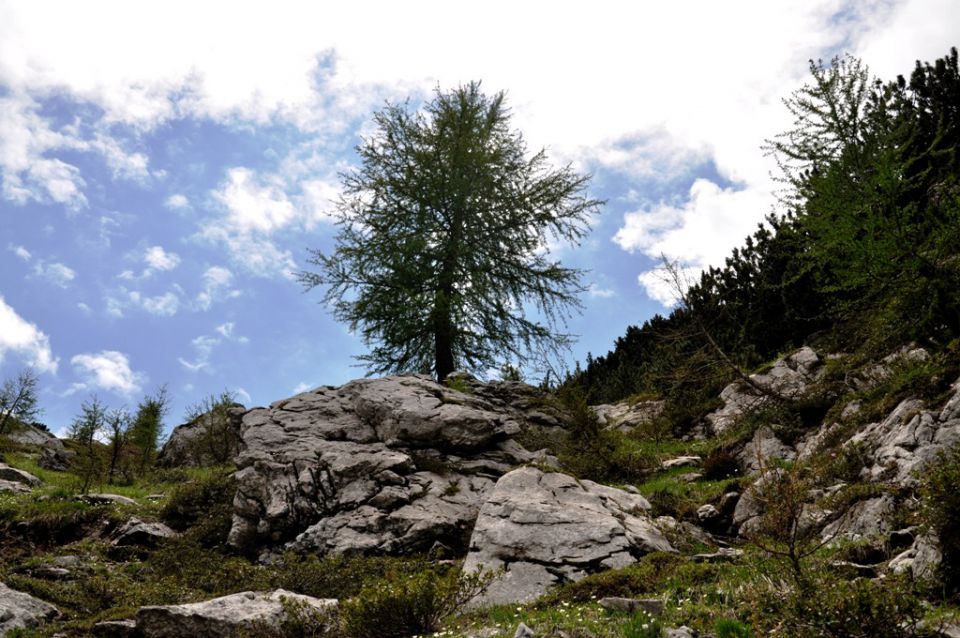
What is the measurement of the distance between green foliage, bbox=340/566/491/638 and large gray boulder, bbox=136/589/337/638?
87 centimetres

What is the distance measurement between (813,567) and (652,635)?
9.31ft

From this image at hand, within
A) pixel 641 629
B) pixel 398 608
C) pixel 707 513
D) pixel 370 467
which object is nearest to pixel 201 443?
pixel 370 467

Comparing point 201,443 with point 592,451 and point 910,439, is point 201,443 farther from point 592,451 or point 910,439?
point 910,439

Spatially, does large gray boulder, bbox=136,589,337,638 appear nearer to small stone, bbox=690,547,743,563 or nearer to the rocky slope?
the rocky slope

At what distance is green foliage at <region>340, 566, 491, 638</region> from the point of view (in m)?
6.86

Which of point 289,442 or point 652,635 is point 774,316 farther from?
point 652,635

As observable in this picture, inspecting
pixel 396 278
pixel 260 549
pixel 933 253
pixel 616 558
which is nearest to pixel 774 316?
pixel 933 253

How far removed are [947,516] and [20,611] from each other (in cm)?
1121

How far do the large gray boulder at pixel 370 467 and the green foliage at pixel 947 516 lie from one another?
8365 millimetres

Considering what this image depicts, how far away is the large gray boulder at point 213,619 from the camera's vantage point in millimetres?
7340

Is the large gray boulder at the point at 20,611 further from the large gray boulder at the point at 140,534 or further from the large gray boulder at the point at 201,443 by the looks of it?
the large gray boulder at the point at 201,443

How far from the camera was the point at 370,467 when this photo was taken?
14.1 m

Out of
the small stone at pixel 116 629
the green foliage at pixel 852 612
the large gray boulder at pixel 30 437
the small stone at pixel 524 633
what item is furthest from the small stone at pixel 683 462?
the large gray boulder at pixel 30 437

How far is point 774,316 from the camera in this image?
80.9ft
